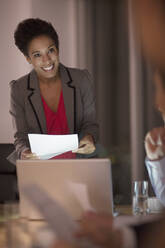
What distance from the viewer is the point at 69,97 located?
396cm

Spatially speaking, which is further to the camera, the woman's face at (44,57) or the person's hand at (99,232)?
the woman's face at (44,57)

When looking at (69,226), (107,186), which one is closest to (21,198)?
(107,186)

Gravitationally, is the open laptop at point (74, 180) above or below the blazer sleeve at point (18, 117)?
below

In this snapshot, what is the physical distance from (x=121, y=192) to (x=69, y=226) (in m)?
3.17

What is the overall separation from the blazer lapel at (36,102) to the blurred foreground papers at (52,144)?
0.85m

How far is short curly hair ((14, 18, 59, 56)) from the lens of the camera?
4.02 metres

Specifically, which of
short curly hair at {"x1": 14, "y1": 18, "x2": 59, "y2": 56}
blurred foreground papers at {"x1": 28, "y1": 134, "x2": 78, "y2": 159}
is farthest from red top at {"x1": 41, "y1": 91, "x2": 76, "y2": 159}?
blurred foreground papers at {"x1": 28, "y1": 134, "x2": 78, "y2": 159}

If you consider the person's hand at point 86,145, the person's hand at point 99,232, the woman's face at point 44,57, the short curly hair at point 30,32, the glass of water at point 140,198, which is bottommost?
the glass of water at point 140,198

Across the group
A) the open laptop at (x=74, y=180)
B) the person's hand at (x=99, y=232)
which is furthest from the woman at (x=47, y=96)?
the person's hand at (x=99, y=232)

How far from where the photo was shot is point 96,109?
13.6 feet

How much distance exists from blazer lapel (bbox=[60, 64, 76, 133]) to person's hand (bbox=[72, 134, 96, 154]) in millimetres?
215

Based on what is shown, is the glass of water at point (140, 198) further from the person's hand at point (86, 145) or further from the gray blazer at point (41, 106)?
the gray blazer at point (41, 106)

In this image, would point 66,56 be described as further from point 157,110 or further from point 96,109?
point 157,110

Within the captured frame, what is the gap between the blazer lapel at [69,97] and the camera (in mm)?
3904
